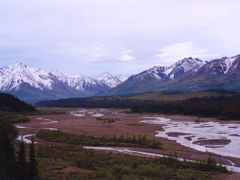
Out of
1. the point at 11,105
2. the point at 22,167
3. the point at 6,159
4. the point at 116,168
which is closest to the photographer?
the point at 22,167

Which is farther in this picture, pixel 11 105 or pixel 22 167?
pixel 11 105

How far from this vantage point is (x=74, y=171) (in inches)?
1388

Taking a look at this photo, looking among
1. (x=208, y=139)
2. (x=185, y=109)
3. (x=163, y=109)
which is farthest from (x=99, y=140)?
(x=163, y=109)

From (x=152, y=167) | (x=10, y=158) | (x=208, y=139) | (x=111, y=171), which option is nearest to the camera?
(x=10, y=158)

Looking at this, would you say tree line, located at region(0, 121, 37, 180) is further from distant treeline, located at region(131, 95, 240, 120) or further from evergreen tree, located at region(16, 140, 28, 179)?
distant treeline, located at region(131, 95, 240, 120)

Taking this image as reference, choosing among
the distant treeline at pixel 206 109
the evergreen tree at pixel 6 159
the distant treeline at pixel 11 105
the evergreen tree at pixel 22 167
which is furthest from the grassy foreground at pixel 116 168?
the distant treeline at pixel 11 105

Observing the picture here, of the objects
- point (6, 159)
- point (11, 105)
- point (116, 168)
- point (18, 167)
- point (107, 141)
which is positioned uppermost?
point (11, 105)

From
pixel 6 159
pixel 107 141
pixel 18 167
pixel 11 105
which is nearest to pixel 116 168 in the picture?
pixel 18 167

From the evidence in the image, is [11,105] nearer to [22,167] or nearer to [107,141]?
[107,141]

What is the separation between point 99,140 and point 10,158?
36614 mm

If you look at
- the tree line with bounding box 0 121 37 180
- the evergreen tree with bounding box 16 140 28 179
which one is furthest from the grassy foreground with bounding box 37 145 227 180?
the evergreen tree with bounding box 16 140 28 179

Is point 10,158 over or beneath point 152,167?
over

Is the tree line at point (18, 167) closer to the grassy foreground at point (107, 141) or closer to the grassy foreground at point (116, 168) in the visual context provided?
the grassy foreground at point (116, 168)

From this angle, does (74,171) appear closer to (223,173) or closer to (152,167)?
(152,167)
